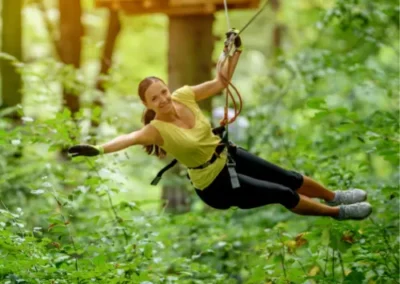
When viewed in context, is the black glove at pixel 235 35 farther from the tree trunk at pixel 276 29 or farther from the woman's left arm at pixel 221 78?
the tree trunk at pixel 276 29

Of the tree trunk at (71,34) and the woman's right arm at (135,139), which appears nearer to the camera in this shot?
the woman's right arm at (135,139)

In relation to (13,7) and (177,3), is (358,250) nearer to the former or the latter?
(177,3)

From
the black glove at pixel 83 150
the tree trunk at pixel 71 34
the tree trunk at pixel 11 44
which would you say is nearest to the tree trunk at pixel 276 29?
the tree trunk at pixel 71 34

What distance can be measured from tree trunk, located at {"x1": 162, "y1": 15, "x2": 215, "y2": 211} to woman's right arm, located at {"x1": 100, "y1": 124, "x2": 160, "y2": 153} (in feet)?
17.5

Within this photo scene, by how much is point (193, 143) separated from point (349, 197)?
1.25 metres

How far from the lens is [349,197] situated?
219 inches

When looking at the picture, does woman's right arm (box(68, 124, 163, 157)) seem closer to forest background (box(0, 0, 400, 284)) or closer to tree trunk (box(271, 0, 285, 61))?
forest background (box(0, 0, 400, 284))

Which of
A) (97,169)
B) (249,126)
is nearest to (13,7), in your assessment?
(249,126)

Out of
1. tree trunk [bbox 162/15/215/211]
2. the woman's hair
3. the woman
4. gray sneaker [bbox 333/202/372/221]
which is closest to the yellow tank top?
the woman

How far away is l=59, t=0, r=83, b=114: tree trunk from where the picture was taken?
34.0ft

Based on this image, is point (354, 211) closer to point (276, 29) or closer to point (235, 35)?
point (235, 35)

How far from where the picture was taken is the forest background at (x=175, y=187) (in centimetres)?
546

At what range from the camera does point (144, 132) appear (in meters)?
4.88

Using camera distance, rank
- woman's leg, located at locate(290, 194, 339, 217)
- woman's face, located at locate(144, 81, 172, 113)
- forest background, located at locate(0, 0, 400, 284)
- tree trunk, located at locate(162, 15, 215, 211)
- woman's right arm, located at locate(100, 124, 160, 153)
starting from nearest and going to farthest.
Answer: woman's right arm, located at locate(100, 124, 160, 153) → woman's face, located at locate(144, 81, 172, 113) → woman's leg, located at locate(290, 194, 339, 217) → forest background, located at locate(0, 0, 400, 284) → tree trunk, located at locate(162, 15, 215, 211)
